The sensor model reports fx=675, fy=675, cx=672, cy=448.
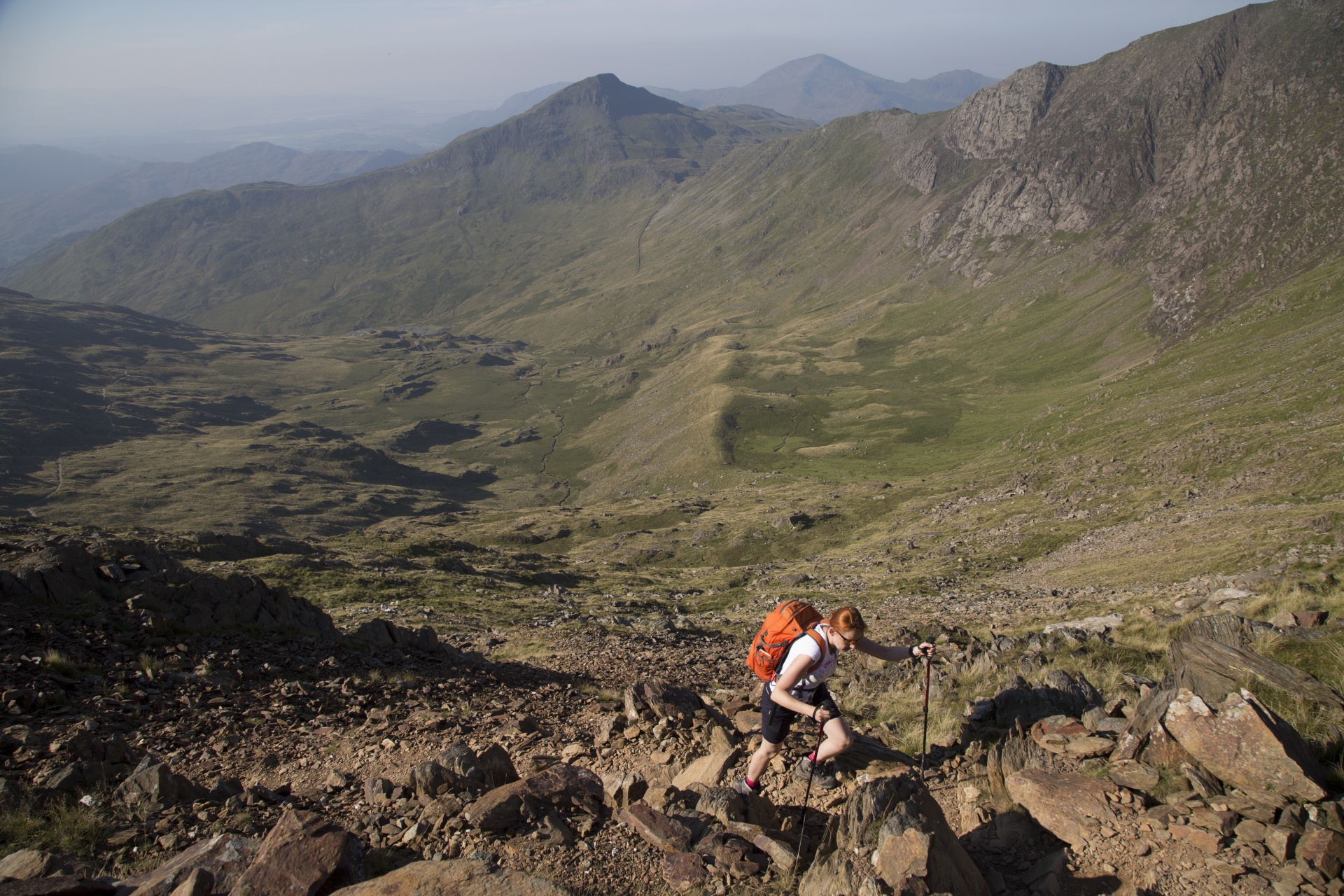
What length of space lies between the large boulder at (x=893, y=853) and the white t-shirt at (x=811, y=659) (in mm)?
2105

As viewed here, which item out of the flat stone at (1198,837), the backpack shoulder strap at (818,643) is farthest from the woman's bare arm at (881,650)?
the flat stone at (1198,837)

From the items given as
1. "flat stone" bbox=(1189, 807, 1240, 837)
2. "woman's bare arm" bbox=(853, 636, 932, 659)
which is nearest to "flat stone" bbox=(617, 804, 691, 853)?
"woman's bare arm" bbox=(853, 636, 932, 659)

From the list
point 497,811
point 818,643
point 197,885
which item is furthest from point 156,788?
point 818,643

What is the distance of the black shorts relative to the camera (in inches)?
475

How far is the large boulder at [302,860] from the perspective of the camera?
909 centimetres

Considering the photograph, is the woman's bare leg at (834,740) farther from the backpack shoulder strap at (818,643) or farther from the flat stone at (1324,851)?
the flat stone at (1324,851)

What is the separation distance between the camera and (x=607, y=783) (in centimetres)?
1263

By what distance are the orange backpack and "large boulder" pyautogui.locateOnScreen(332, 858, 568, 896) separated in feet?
15.5

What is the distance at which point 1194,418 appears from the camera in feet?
297

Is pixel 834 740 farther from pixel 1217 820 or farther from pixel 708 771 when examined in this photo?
pixel 1217 820

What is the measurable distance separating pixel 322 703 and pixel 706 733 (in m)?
10.6

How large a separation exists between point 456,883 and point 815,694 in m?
6.42

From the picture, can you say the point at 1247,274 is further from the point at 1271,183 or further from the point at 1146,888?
the point at 1146,888

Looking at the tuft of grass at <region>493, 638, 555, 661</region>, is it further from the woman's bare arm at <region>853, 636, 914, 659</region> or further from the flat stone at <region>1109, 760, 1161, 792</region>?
the flat stone at <region>1109, 760, 1161, 792</region>
